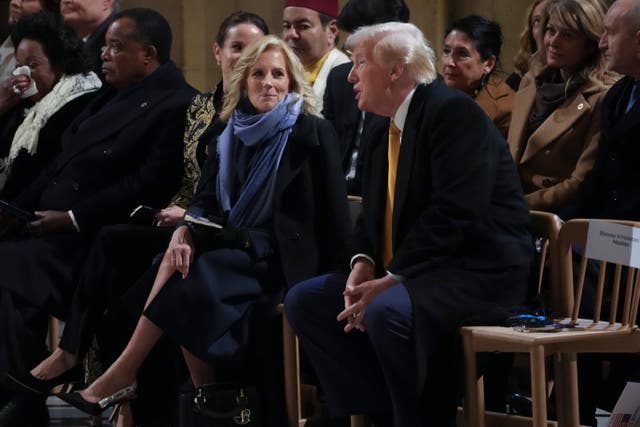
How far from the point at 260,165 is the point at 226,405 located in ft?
3.02

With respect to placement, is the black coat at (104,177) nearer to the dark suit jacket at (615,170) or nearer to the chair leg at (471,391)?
the dark suit jacket at (615,170)

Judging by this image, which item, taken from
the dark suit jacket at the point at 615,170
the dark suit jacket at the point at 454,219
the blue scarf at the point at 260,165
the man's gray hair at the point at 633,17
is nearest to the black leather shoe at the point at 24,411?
the blue scarf at the point at 260,165

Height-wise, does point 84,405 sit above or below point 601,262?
below

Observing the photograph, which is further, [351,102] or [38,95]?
[38,95]

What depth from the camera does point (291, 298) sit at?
15.2 ft

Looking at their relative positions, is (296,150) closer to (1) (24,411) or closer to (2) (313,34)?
(2) (313,34)

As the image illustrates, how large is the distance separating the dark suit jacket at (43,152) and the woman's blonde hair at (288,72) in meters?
1.15

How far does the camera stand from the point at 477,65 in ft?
18.8

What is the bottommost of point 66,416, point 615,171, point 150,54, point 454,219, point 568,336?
point 66,416

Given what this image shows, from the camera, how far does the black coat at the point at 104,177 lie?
5.75 metres

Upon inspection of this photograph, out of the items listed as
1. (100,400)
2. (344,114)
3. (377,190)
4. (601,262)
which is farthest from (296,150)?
(601,262)

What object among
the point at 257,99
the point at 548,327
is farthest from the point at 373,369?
the point at 257,99

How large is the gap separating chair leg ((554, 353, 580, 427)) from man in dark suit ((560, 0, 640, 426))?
0.45m

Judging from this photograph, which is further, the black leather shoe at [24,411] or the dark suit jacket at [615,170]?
the black leather shoe at [24,411]
